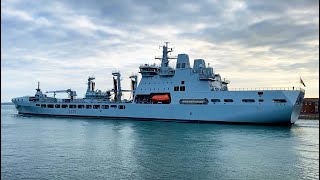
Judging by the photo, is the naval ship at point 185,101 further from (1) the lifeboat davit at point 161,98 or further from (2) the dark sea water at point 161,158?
(2) the dark sea water at point 161,158

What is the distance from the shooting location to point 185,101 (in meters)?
45.3

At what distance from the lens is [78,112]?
56.8 metres

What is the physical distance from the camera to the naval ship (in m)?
39.2

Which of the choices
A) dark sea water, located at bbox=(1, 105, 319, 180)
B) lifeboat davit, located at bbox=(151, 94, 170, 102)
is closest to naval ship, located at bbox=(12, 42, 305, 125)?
lifeboat davit, located at bbox=(151, 94, 170, 102)

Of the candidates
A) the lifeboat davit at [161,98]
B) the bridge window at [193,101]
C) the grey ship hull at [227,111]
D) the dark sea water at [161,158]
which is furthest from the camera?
the lifeboat davit at [161,98]

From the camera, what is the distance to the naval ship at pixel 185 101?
39.2 m

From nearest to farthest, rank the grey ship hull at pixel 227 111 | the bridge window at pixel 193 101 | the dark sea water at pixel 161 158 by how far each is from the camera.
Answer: the dark sea water at pixel 161 158
the grey ship hull at pixel 227 111
the bridge window at pixel 193 101

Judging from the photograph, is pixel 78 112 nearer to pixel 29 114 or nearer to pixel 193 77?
pixel 29 114

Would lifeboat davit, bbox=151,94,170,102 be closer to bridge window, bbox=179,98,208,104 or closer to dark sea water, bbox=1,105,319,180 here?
bridge window, bbox=179,98,208,104

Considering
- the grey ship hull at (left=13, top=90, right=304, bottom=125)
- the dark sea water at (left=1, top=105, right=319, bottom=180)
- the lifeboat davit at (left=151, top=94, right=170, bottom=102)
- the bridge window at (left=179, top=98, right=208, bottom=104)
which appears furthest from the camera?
the lifeboat davit at (left=151, top=94, right=170, bottom=102)

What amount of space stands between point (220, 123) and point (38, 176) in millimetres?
31038

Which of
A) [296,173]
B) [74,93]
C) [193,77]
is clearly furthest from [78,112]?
[296,173]

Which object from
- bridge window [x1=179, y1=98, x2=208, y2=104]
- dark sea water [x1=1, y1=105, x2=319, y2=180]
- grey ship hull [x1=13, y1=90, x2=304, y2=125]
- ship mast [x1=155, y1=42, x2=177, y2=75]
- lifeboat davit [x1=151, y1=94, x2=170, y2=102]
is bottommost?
dark sea water [x1=1, y1=105, x2=319, y2=180]

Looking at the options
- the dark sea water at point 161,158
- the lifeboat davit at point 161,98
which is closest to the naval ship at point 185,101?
the lifeboat davit at point 161,98
